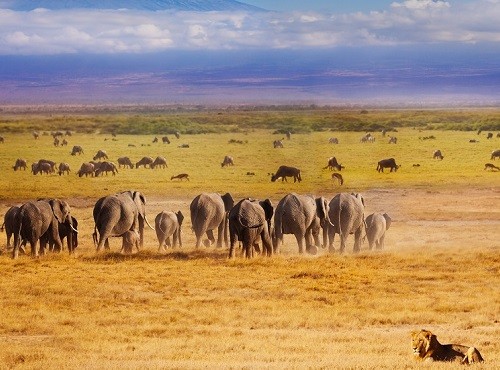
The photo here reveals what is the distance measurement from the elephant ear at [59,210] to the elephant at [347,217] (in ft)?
24.0

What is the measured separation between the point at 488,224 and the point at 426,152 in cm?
3705

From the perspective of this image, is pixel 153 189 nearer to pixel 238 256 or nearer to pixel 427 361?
pixel 238 256

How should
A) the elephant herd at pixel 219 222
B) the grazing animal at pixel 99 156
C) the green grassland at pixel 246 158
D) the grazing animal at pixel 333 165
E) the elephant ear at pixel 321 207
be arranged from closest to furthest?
the elephant herd at pixel 219 222, the elephant ear at pixel 321 207, the green grassland at pixel 246 158, the grazing animal at pixel 333 165, the grazing animal at pixel 99 156

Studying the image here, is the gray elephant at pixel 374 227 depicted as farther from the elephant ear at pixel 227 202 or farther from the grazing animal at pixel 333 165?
the grazing animal at pixel 333 165

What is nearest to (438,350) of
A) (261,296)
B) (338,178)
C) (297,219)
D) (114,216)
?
(261,296)

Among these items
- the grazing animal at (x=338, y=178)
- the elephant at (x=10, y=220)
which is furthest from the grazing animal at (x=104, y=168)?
the elephant at (x=10, y=220)

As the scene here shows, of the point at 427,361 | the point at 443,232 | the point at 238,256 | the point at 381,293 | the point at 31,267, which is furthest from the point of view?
the point at 443,232

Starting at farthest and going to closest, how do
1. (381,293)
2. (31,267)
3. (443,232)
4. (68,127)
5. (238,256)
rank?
1. (68,127)
2. (443,232)
3. (238,256)
4. (31,267)
5. (381,293)

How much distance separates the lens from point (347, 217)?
31828 millimetres

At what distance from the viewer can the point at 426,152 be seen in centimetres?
7550

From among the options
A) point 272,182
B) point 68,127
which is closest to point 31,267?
point 272,182

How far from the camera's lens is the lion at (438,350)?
16062mm

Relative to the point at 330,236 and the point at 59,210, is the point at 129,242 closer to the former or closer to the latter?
the point at 59,210

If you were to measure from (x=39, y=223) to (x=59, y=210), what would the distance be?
96 centimetres
